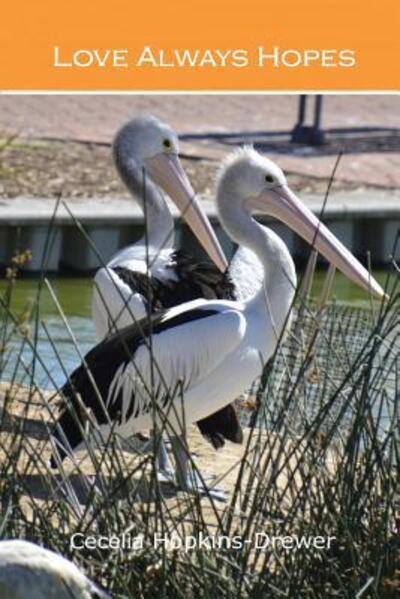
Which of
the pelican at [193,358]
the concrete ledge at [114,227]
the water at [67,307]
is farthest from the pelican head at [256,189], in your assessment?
the concrete ledge at [114,227]

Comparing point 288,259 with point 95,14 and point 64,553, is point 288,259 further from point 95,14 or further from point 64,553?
point 64,553

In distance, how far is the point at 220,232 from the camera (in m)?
10.9

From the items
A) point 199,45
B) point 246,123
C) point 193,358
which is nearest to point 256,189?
point 193,358

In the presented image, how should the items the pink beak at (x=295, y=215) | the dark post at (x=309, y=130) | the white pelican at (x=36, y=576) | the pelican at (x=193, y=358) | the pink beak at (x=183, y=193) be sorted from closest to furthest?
the white pelican at (x=36, y=576)
the pelican at (x=193, y=358)
the pink beak at (x=295, y=215)
the pink beak at (x=183, y=193)
the dark post at (x=309, y=130)

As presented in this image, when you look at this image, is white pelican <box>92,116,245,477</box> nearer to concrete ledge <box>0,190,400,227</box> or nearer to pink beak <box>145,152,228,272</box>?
pink beak <box>145,152,228,272</box>

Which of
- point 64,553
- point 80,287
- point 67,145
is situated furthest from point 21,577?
point 67,145

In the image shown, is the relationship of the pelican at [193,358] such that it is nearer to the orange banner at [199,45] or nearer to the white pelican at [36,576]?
the orange banner at [199,45]

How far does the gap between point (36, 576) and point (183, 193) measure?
4.24m

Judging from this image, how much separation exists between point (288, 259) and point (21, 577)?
9.85ft

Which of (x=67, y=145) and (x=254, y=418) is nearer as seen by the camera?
(x=254, y=418)

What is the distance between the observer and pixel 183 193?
712cm

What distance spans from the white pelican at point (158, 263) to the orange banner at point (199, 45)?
26.4 inches

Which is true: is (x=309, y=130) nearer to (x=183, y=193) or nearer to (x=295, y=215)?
(x=183, y=193)

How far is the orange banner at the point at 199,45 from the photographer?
4.66 meters
